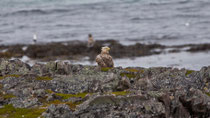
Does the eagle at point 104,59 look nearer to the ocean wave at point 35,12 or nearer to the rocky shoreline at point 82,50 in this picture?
the rocky shoreline at point 82,50

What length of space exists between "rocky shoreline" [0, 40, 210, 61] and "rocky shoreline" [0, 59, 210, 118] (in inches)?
952

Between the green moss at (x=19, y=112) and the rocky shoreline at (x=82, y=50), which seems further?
the rocky shoreline at (x=82, y=50)

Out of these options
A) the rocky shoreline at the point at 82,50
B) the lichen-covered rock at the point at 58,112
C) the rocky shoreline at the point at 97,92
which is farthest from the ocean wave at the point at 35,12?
the lichen-covered rock at the point at 58,112

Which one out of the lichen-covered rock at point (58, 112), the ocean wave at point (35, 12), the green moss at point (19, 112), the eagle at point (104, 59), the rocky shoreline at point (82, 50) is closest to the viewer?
the lichen-covered rock at point (58, 112)

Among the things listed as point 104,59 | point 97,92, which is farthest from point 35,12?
point 97,92

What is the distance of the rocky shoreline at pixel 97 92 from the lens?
61.9 feet

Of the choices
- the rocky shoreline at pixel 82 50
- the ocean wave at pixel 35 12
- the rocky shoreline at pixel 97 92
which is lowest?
the rocky shoreline at pixel 82 50

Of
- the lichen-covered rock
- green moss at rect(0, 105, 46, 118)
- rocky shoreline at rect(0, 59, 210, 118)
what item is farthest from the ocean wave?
the lichen-covered rock

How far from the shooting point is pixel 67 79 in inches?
1016

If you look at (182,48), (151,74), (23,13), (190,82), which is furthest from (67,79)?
(23,13)

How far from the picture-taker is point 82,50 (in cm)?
5741

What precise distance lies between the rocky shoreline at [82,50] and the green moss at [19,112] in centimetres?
3251

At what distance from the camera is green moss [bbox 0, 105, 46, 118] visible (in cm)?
1933

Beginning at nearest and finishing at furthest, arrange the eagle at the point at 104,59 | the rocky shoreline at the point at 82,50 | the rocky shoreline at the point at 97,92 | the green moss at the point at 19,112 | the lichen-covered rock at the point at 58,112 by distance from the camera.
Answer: the lichen-covered rock at the point at 58,112 → the rocky shoreline at the point at 97,92 → the green moss at the point at 19,112 → the eagle at the point at 104,59 → the rocky shoreline at the point at 82,50
